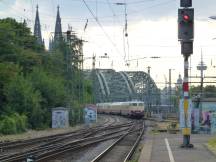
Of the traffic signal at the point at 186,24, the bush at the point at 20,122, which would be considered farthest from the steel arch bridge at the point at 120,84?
the traffic signal at the point at 186,24

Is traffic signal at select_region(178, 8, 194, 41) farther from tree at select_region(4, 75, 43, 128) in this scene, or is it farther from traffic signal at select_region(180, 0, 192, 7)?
tree at select_region(4, 75, 43, 128)

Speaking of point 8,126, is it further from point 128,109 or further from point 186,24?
point 128,109

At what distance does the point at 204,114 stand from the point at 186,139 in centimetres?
1484

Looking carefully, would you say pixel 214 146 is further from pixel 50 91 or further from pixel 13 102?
pixel 50 91

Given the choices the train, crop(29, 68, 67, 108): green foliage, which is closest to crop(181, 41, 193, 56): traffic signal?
crop(29, 68, 67, 108): green foliage

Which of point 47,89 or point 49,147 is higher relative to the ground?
point 47,89

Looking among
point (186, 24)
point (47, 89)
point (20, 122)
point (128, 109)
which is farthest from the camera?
point (128, 109)

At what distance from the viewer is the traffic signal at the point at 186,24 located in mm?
25297

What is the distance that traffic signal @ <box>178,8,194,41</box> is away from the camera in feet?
83.0

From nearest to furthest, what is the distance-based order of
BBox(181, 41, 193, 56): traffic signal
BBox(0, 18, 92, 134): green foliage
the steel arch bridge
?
BBox(181, 41, 193, 56): traffic signal → BBox(0, 18, 92, 134): green foliage → the steel arch bridge

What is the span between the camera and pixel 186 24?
2547 cm

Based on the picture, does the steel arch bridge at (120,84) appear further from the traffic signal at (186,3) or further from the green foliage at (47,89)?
the traffic signal at (186,3)

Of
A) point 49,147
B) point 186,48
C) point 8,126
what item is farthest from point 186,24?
point 8,126

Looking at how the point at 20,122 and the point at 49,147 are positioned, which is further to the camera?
the point at 20,122
